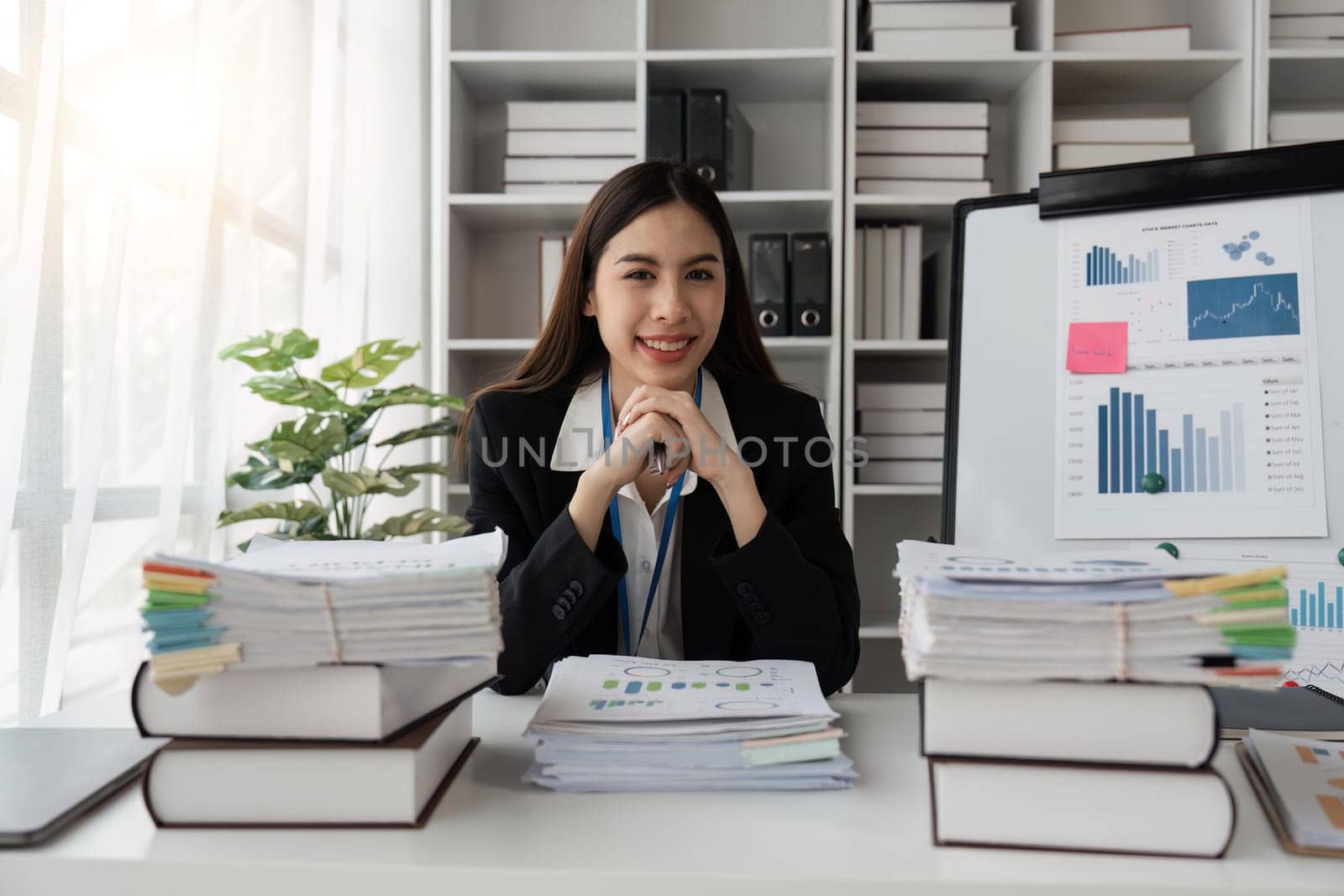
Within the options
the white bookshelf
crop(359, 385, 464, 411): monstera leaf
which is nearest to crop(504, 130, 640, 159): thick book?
the white bookshelf

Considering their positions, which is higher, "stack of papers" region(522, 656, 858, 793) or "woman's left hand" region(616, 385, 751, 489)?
"woman's left hand" region(616, 385, 751, 489)

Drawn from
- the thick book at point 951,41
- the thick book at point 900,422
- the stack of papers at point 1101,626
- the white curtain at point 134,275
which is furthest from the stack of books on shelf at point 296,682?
the thick book at point 951,41

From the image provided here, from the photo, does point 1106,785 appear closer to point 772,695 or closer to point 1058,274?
point 772,695

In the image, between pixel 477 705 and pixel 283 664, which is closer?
pixel 283 664

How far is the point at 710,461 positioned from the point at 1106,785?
699mm

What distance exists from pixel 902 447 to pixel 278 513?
1565mm

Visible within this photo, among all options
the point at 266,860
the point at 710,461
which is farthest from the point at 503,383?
the point at 266,860

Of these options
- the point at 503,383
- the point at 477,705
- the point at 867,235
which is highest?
the point at 867,235

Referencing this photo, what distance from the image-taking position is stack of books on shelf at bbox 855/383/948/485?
2445 millimetres

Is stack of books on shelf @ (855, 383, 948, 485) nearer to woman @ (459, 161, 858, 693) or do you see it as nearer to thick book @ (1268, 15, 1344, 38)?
woman @ (459, 161, 858, 693)

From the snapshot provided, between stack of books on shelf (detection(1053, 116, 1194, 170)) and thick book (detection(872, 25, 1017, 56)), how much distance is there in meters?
0.27

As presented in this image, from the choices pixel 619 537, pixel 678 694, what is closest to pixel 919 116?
pixel 619 537

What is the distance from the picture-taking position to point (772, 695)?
0.77 metres

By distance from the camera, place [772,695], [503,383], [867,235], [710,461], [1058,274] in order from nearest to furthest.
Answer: [772,695] → [710,461] → [1058,274] → [503,383] → [867,235]
